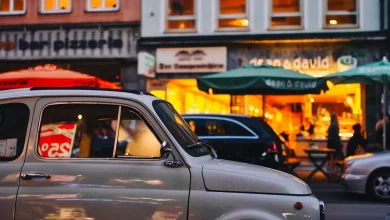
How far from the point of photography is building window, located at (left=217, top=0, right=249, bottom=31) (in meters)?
18.9

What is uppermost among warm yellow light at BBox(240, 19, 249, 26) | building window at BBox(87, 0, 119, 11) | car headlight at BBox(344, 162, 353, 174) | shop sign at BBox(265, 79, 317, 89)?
building window at BBox(87, 0, 119, 11)

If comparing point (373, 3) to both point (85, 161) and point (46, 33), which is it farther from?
point (85, 161)

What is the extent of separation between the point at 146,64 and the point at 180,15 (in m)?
2.69

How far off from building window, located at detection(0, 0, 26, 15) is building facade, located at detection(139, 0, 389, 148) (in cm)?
469

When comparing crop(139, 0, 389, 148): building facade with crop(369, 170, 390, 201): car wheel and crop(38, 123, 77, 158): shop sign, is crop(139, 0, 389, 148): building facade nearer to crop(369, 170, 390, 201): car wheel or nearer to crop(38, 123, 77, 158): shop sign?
crop(369, 170, 390, 201): car wheel

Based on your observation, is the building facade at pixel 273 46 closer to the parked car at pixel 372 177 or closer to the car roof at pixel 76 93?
the parked car at pixel 372 177

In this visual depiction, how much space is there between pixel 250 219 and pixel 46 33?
16948mm

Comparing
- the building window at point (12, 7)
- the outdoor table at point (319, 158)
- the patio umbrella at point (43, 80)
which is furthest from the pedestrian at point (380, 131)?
the building window at point (12, 7)

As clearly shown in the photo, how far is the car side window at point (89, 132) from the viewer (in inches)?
188

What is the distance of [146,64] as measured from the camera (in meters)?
17.7

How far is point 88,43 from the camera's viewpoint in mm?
19516

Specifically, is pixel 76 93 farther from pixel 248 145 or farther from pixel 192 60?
pixel 192 60

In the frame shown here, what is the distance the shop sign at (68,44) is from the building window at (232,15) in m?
3.17

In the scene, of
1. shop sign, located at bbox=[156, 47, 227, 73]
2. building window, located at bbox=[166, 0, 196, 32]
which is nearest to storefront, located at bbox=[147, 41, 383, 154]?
shop sign, located at bbox=[156, 47, 227, 73]
